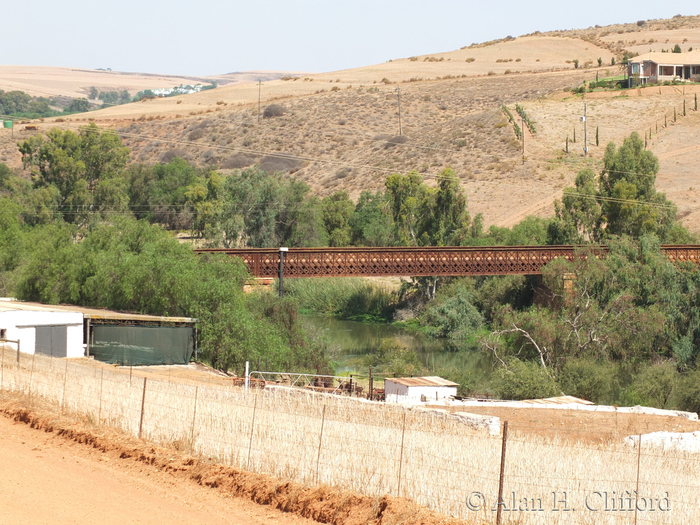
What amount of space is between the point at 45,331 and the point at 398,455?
57.8 ft

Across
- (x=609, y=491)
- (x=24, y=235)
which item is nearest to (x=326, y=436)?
(x=609, y=491)

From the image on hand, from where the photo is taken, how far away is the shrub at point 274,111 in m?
115

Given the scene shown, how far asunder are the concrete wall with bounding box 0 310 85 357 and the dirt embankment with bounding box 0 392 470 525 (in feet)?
34.7

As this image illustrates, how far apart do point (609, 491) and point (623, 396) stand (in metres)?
23.3

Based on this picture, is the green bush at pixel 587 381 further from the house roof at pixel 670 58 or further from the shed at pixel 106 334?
the house roof at pixel 670 58

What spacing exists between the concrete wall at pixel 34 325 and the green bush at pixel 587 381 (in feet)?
57.1

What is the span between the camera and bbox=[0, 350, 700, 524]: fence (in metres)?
11.2

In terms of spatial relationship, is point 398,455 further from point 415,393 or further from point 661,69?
point 661,69

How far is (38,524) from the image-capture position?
35.4ft

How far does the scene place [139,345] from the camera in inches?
1169

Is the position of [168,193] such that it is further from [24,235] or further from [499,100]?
[499,100]

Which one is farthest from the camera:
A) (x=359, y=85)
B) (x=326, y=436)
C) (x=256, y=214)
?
(x=359, y=85)

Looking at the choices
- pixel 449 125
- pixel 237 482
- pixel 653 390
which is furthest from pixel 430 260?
pixel 449 125

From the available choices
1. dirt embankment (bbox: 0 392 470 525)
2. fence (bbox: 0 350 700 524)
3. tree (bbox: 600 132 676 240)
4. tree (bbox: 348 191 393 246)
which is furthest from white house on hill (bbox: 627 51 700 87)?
dirt embankment (bbox: 0 392 470 525)
